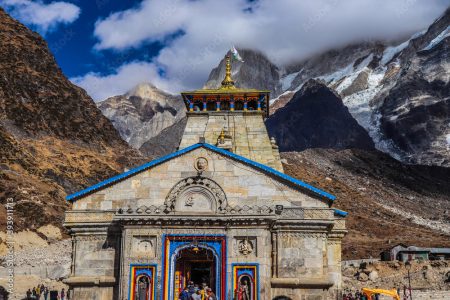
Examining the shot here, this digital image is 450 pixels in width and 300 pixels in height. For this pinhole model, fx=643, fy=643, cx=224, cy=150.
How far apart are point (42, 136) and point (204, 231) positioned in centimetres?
9775

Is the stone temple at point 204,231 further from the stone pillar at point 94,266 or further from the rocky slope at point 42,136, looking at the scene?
the rocky slope at point 42,136

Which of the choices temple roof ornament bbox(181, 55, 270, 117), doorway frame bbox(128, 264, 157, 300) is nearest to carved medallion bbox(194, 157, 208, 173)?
doorway frame bbox(128, 264, 157, 300)

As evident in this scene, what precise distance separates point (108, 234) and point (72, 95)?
377 ft

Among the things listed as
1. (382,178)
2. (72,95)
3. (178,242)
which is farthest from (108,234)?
(382,178)

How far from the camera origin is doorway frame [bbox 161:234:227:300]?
27641mm

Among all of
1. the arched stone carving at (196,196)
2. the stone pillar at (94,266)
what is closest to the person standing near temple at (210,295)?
the arched stone carving at (196,196)

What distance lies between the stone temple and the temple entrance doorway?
0.10 metres

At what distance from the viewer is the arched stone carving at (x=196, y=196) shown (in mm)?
28844

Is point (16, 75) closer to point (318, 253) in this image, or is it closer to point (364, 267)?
point (364, 267)

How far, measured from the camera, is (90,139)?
131 m

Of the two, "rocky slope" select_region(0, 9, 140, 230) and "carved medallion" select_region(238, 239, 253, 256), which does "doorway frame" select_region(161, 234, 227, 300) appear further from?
"rocky slope" select_region(0, 9, 140, 230)

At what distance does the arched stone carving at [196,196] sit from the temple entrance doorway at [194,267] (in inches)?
74.6

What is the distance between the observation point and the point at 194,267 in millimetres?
32906

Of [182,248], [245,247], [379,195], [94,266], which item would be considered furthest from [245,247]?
[379,195]
